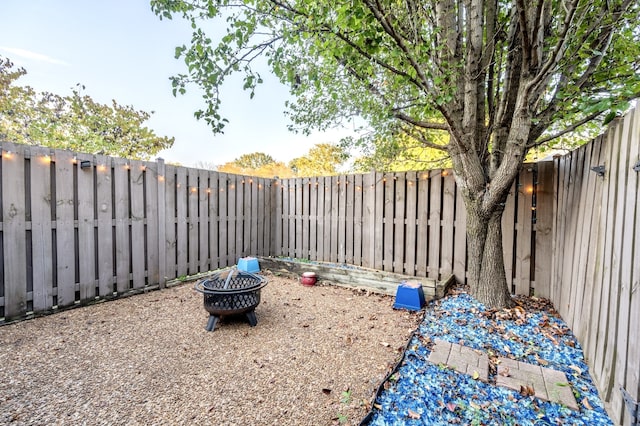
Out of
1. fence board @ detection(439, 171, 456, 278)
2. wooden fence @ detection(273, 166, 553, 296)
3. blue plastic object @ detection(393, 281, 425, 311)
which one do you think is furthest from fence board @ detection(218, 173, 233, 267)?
fence board @ detection(439, 171, 456, 278)

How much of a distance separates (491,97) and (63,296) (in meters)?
6.34

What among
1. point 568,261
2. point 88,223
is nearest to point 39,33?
point 88,223

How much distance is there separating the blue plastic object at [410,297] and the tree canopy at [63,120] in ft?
26.8

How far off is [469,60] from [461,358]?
3.16m

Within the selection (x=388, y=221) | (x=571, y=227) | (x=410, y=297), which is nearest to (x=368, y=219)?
(x=388, y=221)

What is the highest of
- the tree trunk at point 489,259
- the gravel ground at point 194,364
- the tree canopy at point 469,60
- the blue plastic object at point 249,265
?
the tree canopy at point 469,60

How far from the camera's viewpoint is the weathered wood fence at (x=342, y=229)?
5.51 feet

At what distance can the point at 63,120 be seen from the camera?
7.59 m

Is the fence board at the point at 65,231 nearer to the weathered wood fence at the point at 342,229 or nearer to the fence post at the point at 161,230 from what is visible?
the weathered wood fence at the point at 342,229

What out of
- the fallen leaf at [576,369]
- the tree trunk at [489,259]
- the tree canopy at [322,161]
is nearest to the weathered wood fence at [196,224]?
the tree trunk at [489,259]

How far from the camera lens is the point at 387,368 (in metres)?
2.03

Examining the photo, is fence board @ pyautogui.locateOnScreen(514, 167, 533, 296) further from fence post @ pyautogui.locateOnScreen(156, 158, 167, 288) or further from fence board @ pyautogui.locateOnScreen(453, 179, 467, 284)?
fence post @ pyautogui.locateOnScreen(156, 158, 167, 288)

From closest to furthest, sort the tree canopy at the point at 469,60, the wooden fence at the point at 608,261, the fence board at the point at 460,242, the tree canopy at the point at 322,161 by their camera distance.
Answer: the wooden fence at the point at 608,261 < the tree canopy at the point at 469,60 < the fence board at the point at 460,242 < the tree canopy at the point at 322,161

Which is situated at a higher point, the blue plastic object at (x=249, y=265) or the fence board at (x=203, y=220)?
the fence board at (x=203, y=220)
